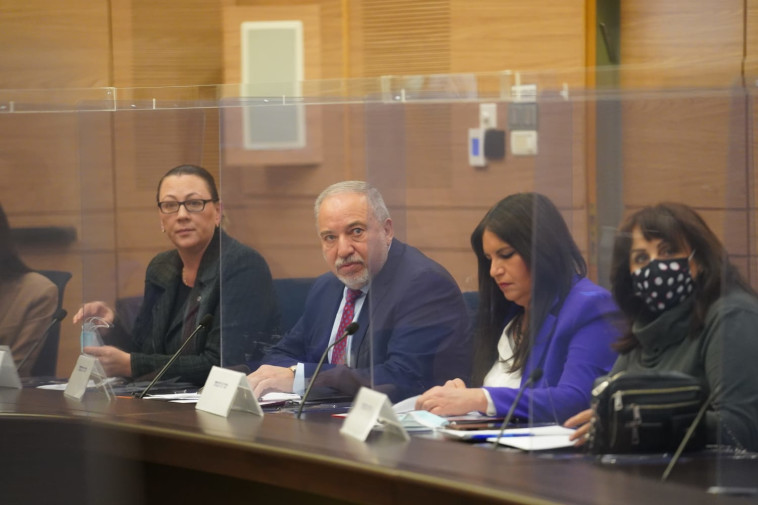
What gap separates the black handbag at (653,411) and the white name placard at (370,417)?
0.52m

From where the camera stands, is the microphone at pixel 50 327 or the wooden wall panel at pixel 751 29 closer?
the microphone at pixel 50 327

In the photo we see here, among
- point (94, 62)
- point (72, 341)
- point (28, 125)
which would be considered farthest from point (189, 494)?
point (94, 62)

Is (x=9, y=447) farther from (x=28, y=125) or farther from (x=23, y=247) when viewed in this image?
(x=28, y=125)

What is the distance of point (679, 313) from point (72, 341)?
7.60 feet

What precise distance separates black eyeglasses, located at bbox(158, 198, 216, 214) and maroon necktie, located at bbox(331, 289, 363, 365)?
672 mm

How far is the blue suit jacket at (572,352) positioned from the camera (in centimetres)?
245

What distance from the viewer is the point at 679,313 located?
233 cm

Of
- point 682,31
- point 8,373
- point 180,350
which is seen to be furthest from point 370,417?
point 682,31

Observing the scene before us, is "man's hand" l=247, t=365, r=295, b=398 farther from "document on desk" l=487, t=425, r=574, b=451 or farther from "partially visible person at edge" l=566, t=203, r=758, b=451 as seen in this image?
"partially visible person at edge" l=566, t=203, r=758, b=451

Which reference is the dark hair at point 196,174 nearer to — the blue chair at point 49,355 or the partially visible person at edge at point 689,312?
the blue chair at point 49,355

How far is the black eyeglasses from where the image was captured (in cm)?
365

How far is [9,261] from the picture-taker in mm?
4039

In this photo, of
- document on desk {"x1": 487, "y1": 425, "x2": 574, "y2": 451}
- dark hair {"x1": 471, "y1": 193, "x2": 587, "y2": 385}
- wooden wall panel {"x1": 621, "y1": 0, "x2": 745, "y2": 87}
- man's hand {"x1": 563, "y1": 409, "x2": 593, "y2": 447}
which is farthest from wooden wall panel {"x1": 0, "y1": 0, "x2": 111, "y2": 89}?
man's hand {"x1": 563, "y1": 409, "x2": 593, "y2": 447}

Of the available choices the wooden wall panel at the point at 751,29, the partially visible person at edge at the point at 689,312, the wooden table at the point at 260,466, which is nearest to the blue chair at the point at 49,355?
the wooden table at the point at 260,466
